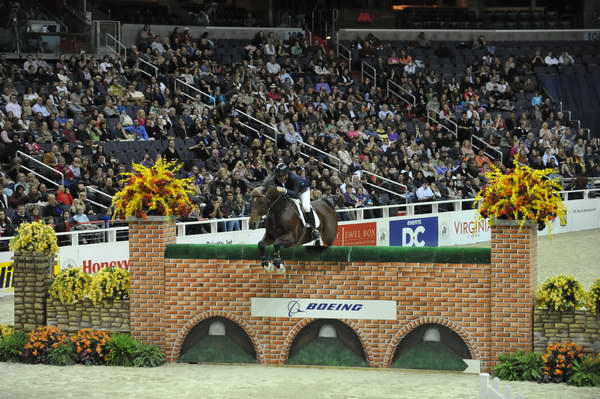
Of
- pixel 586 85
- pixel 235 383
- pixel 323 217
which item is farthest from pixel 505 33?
pixel 235 383

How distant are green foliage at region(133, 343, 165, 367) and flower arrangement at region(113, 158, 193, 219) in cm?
193

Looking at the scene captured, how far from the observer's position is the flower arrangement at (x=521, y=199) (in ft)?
48.7

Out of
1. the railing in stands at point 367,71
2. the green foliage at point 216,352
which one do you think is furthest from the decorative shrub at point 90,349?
the railing in stands at point 367,71

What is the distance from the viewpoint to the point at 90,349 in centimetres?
1585

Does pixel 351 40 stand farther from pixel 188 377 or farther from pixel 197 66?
pixel 188 377

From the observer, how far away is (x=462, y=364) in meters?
15.1

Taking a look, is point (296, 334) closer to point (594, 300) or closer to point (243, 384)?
point (243, 384)

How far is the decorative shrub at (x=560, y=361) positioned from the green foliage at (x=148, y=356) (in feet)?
17.9

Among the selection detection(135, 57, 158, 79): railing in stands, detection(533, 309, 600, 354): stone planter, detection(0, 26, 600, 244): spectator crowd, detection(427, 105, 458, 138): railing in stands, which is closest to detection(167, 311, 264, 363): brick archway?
detection(533, 309, 600, 354): stone planter

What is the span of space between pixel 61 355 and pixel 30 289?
48.9 inches

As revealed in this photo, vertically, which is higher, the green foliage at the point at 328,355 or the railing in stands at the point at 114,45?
the railing in stands at the point at 114,45

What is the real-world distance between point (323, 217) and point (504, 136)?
74.3ft

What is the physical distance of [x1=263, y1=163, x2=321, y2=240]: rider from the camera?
1589 cm

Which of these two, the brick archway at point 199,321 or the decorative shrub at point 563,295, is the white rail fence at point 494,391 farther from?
the brick archway at point 199,321
